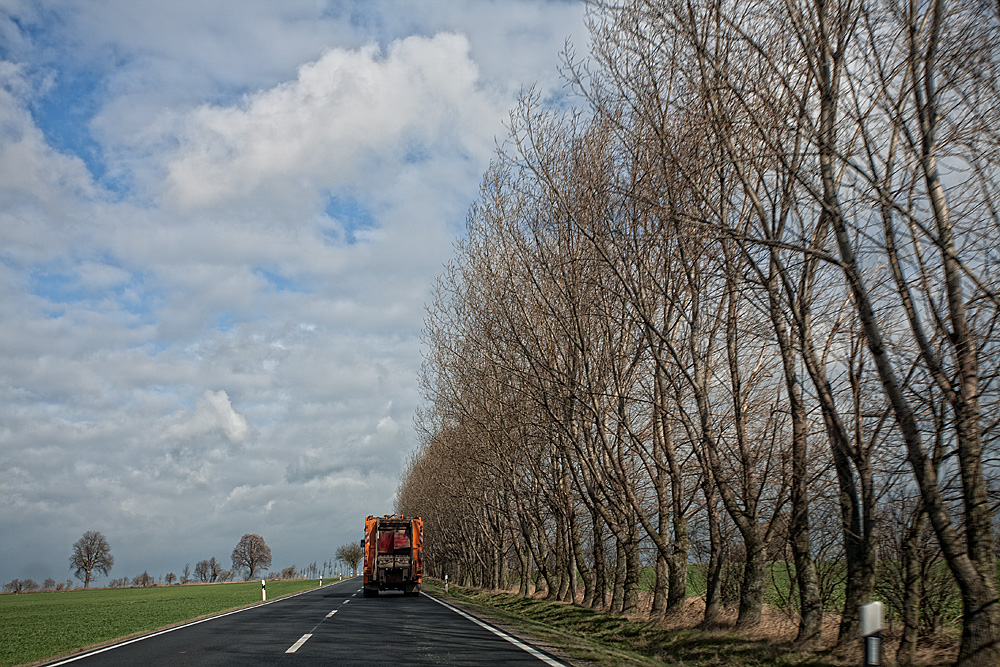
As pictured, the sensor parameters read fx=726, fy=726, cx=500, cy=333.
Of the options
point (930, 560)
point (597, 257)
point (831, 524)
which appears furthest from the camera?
point (597, 257)

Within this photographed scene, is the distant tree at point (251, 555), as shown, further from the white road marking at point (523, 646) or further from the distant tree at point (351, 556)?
the white road marking at point (523, 646)

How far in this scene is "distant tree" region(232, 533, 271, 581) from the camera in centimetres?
13475

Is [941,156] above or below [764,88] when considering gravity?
below

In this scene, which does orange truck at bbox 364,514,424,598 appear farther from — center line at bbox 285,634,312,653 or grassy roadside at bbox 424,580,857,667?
center line at bbox 285,634,312,653

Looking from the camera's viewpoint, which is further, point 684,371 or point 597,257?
point 597,257

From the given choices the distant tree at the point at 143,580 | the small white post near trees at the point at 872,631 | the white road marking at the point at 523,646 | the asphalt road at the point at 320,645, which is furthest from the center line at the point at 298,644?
the distant tree at the point at 143,580

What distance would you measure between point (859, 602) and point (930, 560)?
983 mm

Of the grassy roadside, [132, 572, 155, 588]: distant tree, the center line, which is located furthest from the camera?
[132, 572, 155, 588]: distant tree

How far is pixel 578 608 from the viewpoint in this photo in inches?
792

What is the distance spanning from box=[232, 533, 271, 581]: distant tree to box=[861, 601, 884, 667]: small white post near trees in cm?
14263

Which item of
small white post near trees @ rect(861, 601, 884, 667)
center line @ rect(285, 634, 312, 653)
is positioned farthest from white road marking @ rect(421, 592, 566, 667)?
small white post near trees @ rect(861, 601, 884, 667)

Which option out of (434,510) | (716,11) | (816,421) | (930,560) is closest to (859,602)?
(930,560)

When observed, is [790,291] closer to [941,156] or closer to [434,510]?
[941,156]

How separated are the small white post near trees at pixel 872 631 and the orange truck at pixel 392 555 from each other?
102 feet
